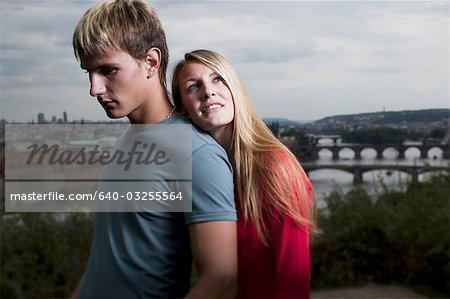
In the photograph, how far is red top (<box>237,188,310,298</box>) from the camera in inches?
39.4

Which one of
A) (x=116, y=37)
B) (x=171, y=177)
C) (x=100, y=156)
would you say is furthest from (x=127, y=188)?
(x=100, y=156)

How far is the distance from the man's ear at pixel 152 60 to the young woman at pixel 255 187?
0.14ft

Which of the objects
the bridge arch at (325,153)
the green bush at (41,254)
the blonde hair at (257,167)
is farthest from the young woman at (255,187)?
the green bush at (41,254)

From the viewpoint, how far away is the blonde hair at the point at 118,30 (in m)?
0.99

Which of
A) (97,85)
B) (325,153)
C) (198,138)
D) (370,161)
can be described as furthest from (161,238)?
(370,161)

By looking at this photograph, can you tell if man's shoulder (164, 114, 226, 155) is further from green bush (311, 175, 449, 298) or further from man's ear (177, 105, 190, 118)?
green bush (311, 175, 449, 298)

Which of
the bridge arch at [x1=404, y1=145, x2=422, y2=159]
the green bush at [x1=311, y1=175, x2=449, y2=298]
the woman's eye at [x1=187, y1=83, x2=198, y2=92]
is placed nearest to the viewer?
the woman's eye at [x1=187, y1=83, x2=198, y2=92]

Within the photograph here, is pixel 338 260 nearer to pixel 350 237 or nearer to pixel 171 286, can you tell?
pixel 350 237

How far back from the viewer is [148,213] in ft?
3.11

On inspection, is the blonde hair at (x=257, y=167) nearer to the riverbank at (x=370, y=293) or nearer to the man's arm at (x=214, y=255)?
the man's arm at (x=214, y=255)

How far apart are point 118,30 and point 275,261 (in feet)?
1.53

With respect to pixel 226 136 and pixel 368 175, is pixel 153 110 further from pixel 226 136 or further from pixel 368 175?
pixel 368 175

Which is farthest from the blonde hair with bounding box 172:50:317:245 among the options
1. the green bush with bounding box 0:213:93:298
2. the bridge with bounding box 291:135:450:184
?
the green bush with bounding box 0:213:93:298

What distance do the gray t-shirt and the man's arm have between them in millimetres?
16
